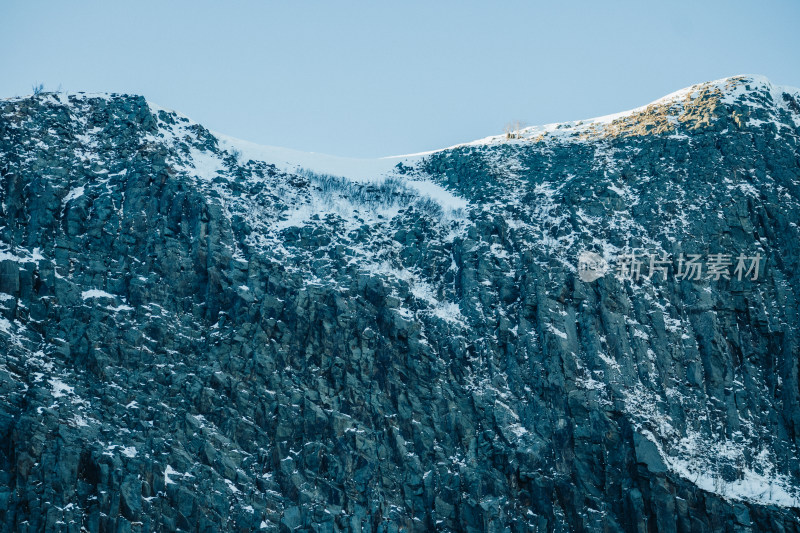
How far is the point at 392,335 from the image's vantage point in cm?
5934

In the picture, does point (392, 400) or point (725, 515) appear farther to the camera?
point (392, 400)

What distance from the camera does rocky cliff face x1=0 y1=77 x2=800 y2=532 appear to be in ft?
168

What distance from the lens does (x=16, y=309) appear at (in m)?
54.4

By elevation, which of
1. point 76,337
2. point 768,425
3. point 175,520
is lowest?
point 175,520

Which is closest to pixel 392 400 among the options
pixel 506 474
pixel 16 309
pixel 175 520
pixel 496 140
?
pixel 506 474

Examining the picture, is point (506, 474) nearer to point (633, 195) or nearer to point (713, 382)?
point (713, 382)

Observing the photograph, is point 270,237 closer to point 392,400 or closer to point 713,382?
point 392,400

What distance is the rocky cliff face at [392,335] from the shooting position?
2021 inches

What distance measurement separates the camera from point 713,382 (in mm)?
58312

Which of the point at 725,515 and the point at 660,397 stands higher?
the point at 660,397

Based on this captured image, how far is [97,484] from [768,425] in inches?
1711

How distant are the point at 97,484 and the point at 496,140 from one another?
4980 cm

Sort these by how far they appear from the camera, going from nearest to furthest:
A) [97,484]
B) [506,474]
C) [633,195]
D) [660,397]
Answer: [97,484], [506,474], [660,397], [633,195]

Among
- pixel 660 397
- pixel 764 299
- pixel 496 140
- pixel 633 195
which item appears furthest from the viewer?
pixel 496 140
